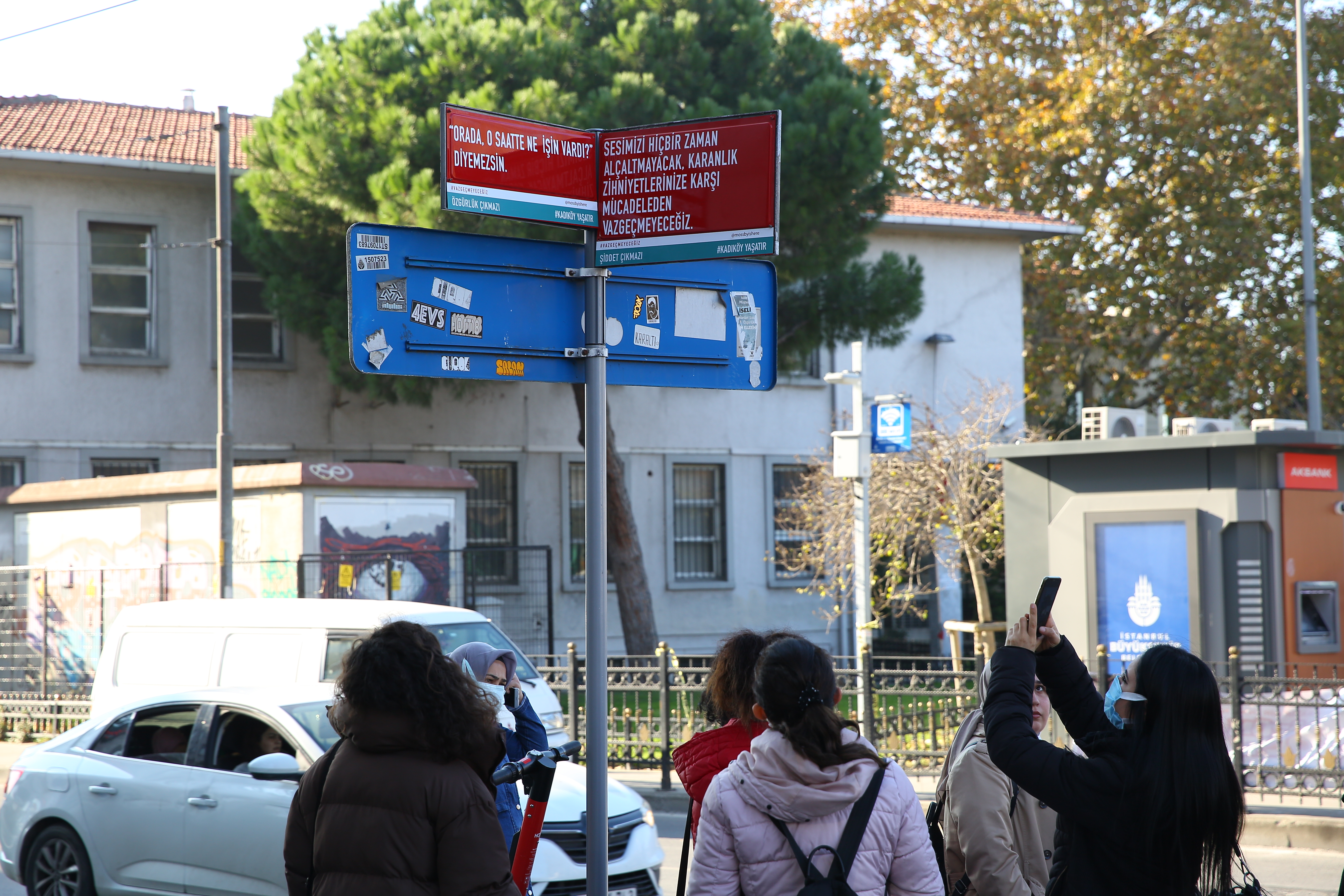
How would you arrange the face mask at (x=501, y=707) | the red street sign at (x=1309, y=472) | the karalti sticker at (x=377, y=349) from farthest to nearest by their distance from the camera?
the red street sign at (x=1309, y=472) → the face mask at (x=501, y=707) → the karalti sticker at (x=377, y=349)

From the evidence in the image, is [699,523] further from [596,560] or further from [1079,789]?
[1079,789]

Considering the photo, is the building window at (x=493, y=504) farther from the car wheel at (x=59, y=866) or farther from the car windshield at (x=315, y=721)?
the car windshield at (x=315, y=721)

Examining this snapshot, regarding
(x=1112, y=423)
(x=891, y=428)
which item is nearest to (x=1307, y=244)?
(x=1112, y=423)

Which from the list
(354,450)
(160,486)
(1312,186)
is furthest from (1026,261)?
(160,486)

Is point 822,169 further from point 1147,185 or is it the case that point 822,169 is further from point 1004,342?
point 1147,185

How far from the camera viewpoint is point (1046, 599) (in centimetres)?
350

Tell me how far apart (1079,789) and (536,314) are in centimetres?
192

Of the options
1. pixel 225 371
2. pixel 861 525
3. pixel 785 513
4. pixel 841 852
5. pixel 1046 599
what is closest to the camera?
pixel 841 852

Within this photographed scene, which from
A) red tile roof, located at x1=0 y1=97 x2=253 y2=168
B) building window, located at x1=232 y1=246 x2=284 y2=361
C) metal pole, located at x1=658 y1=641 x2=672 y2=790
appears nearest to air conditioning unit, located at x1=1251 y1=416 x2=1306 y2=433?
metal pole, located at x1=658 y1=641 x2=672 y2=790

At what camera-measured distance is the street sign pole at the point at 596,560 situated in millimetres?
3695

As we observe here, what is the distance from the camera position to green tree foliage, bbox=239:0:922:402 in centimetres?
1995

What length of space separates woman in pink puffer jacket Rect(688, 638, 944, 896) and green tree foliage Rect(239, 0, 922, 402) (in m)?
16.2

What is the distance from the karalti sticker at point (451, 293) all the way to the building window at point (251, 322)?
20.3 metres

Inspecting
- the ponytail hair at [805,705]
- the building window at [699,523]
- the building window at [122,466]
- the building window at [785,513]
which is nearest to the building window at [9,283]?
the building window at [122,466]
